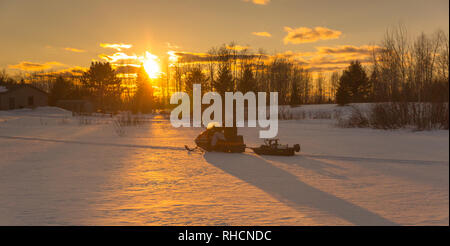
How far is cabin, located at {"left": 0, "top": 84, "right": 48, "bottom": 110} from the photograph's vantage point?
5653 cm

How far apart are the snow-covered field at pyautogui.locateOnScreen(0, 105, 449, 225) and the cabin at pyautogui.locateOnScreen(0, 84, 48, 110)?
48246mm

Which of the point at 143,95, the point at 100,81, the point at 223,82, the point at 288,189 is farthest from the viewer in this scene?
the point at 100,81

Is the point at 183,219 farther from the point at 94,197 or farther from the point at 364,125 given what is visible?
the point at 364,125

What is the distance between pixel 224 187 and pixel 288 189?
5.42ft

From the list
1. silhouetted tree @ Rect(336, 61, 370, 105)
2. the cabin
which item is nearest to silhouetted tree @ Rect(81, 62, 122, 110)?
the cabin

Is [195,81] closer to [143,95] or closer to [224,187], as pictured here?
[143,95]

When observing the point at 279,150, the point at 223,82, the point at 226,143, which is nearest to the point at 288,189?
the point at 279,150

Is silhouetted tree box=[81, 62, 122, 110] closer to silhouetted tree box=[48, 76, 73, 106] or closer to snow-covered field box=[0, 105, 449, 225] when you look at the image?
silhouetted tree box=[48, 76, 73, 106]

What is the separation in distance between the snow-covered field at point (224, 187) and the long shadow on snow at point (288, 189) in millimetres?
26

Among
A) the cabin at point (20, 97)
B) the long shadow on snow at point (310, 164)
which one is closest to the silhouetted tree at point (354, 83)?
the long shadow on snow at point (310, 164)

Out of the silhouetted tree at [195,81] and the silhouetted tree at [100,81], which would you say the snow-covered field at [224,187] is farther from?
the silhouetted tree at [100,81]

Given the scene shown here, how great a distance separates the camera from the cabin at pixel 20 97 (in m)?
56.5

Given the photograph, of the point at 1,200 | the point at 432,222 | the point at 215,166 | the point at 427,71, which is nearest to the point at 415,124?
the point at 427,71

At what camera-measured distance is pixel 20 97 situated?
191 feet
